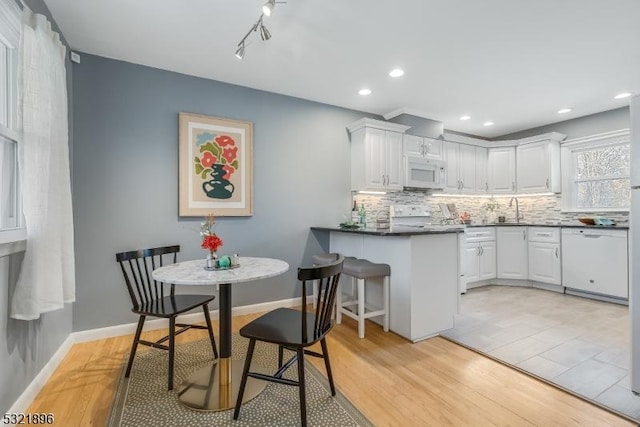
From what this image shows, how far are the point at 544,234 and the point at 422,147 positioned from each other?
2.26 metres

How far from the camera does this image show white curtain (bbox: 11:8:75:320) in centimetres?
164

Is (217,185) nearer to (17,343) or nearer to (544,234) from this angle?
(17,343)

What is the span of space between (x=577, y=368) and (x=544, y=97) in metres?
3.18

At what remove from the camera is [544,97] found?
3.75 meters

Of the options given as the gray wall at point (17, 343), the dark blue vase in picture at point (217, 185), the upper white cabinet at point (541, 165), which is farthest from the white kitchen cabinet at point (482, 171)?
the gray wall at point (17, 343)

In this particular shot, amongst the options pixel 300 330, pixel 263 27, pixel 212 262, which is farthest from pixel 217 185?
pixel 300 330

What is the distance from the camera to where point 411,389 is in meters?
1.93

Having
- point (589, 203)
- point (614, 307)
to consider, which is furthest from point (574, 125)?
point (614, 307)

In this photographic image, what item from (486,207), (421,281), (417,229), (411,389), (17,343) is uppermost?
(486,207)

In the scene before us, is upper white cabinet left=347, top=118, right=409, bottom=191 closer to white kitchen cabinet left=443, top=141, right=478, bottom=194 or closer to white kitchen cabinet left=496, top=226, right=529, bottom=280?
white kitchen cabinet left=443, top=141, right=478, bottom=194

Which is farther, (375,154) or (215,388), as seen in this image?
(375,154)

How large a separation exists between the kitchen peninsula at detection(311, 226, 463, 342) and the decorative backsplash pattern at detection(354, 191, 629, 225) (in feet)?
4.65

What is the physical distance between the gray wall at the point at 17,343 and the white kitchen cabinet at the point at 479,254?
179 inches

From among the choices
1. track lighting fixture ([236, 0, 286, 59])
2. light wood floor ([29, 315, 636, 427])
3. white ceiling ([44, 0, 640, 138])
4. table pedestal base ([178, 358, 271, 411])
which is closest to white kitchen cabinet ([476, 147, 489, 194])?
white ceiling ([44, 0, 640, 138])
